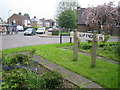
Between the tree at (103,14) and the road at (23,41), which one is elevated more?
the tree at (103,14)

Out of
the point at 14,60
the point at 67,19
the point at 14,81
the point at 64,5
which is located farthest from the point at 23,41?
the point at 64,5

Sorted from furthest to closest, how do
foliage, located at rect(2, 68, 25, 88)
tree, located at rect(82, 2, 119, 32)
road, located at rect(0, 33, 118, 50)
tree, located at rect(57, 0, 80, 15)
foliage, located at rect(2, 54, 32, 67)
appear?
tree, located at rect(57, 0, 80, 15) < tree, located at rect(82, 2, 119, 32) < road, located at rect(0, 33, 118, 50) < foliage, located at rect(2, 54, 32, 67) < foliage, located at rect(2, 68, 25, 88)

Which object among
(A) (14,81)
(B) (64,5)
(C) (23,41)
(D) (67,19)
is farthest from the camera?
(B) (64,5)

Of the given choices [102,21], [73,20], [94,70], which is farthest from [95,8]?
[94,70]

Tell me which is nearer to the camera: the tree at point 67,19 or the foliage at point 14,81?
the foliage at point 14,81

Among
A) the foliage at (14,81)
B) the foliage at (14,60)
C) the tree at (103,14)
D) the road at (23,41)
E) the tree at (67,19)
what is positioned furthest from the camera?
the tree at (67,19)

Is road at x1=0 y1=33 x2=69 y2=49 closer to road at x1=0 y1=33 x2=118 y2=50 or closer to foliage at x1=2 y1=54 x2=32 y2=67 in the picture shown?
road at x1=0 y1=33 x2=118 y2=50

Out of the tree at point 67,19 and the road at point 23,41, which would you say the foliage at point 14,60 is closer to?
the road at point 23,41

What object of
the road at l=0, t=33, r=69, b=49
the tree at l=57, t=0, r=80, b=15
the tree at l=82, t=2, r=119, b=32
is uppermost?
the tree at l=57, t=0, r=80, b=15

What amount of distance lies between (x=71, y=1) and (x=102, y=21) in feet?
68.5

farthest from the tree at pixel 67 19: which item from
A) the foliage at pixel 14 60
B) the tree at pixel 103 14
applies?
the foliage at pixel 14 60

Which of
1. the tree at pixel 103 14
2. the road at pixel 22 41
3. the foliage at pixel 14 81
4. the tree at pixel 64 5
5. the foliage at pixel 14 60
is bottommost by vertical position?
the foliage at pixel 14 81

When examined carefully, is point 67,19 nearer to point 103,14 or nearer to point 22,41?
point 103,14

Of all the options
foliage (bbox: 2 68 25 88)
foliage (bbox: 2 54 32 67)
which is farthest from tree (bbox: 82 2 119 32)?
foliage (bbox: 2 68 25 88)
